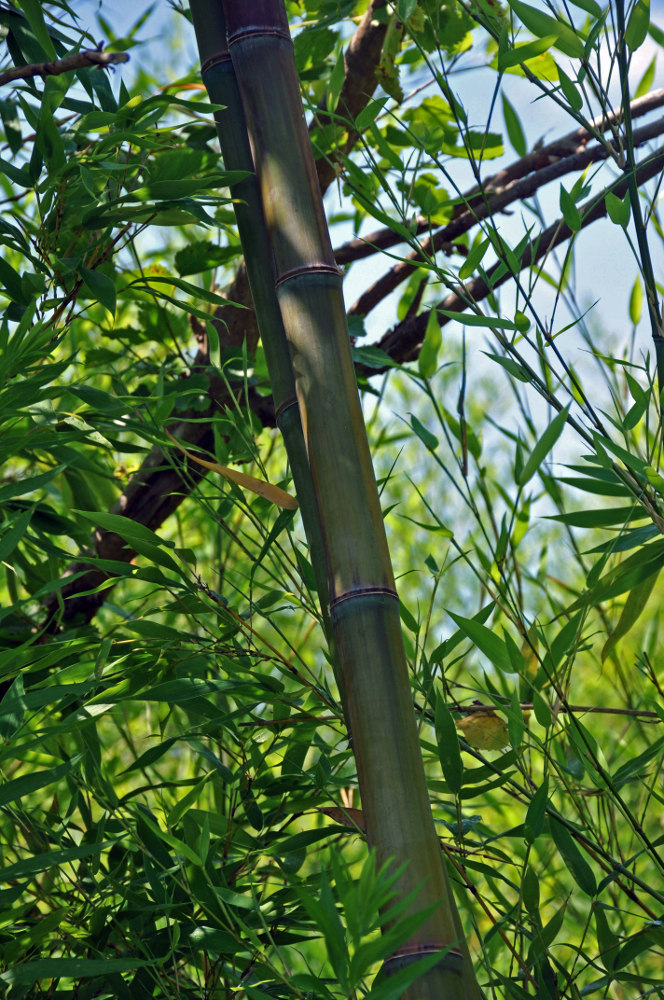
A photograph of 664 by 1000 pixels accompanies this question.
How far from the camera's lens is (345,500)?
0.47 m

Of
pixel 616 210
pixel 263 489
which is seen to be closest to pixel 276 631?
pixel 263 489

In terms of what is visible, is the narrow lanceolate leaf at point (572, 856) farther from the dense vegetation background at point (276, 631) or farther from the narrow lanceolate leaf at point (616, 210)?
the narrow lanceolate leaf at point (616, 210)

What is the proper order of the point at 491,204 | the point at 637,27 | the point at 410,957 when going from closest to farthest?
the point at 410,957 < the point at 637,27 < the point at 491,204

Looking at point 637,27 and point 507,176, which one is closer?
point 637,27

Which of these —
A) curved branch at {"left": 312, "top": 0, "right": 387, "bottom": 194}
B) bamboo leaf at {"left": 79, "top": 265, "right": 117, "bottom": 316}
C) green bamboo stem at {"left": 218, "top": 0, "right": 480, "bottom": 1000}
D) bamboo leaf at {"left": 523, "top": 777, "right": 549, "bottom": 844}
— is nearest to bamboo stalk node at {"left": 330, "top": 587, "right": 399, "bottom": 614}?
green bamboo stem at {"left": 218, "top": 0, "right": 480, "bottom": 1000}

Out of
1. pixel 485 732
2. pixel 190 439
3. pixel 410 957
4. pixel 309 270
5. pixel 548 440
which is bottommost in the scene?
pixel 410 957

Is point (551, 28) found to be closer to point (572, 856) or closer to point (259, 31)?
point (259, 31)

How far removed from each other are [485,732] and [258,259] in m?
0.31

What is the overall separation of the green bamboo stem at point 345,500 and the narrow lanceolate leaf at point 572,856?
0.28ft

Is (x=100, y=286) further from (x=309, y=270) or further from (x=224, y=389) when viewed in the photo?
(x=224, y=389)

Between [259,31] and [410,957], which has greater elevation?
[259,31]

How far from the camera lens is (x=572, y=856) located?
0.51 metres

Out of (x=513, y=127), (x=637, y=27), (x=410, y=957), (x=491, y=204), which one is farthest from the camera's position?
(x=491, y=204)

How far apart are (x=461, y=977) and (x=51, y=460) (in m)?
0.62
